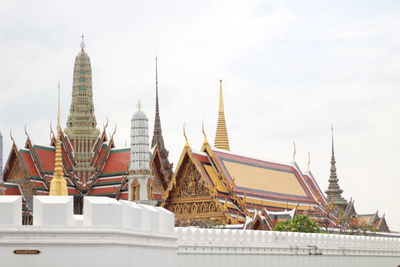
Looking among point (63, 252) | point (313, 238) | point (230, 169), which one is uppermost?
point (230, 169)

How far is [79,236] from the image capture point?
14.4 m

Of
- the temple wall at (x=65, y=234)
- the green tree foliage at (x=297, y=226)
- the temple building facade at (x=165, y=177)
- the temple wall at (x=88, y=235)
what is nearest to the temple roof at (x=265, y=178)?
the temple building facade at (x=165, y=177)

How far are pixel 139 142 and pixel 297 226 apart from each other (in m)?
7.45

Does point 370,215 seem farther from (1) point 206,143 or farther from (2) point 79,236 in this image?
(2) point 79,236

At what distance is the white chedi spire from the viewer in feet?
129

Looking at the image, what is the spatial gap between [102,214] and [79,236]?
1.46 ft

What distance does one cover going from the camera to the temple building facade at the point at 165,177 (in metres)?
43.6

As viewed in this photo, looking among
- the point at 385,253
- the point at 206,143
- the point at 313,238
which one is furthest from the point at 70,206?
the point at 206,143

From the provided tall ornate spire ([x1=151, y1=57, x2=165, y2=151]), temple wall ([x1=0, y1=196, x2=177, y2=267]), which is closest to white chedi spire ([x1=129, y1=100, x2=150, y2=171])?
temple wall ([x1=0, y1=196, x2=177, y2=267])

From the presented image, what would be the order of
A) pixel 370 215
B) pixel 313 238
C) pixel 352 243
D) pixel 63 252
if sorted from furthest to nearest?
pixel 370 215, pixel 352 243, pixel 313 238, pixel 63 252

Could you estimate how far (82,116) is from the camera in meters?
60.7

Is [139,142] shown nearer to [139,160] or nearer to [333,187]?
[139,160]

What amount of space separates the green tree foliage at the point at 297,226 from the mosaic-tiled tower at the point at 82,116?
775 inches

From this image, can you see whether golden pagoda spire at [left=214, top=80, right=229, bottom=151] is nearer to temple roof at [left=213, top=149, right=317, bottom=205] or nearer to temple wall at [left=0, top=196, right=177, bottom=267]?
temple roof at [left=213, top=149, right=317, bottom=205]
